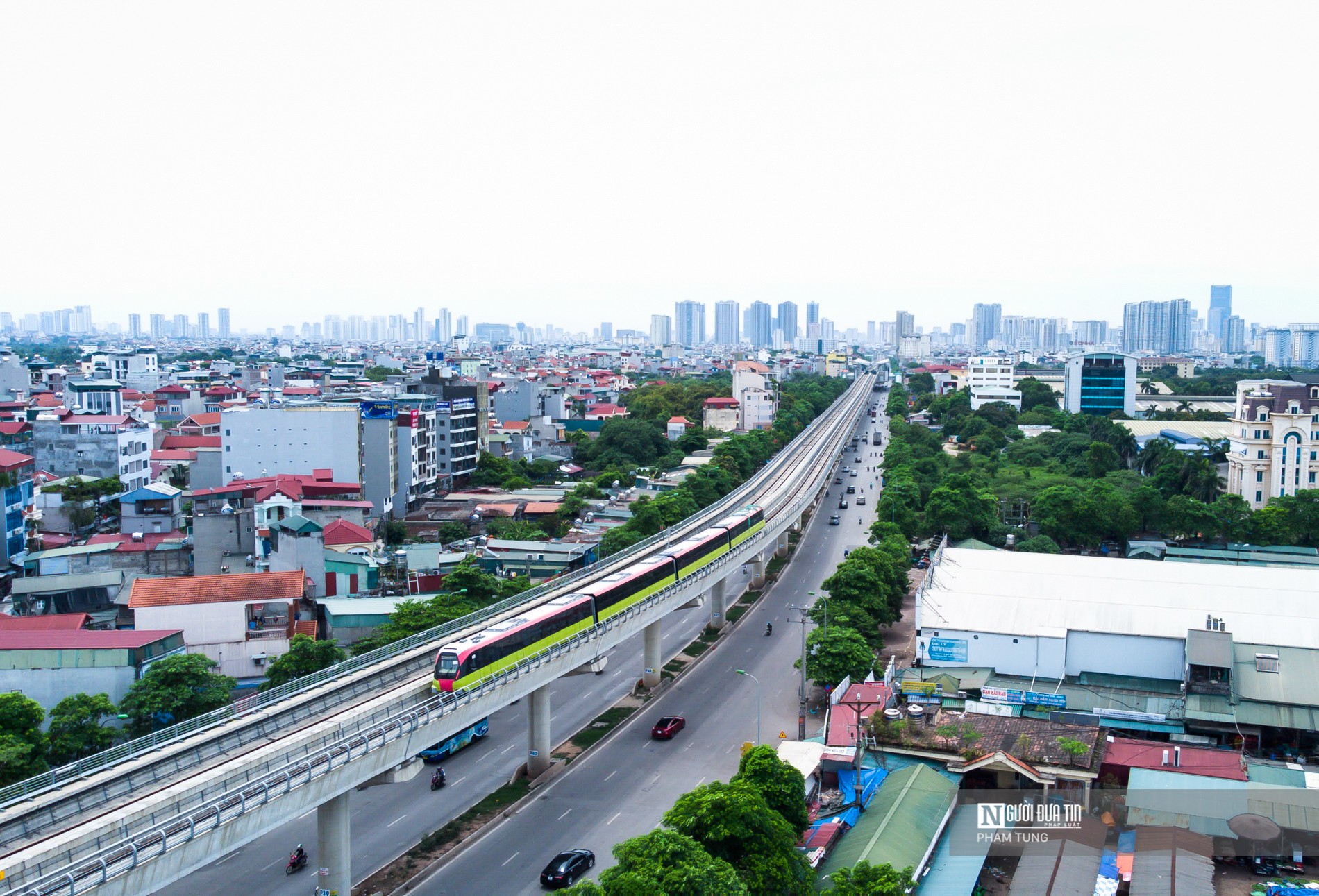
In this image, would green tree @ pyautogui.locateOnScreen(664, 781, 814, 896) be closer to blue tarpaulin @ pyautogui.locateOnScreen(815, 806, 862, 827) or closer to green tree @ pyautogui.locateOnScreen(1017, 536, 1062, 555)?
blue tarpaulin @ pyautogui.locateOnScreen(815, 806, 862, 827)

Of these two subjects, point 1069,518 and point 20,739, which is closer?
point 20,739

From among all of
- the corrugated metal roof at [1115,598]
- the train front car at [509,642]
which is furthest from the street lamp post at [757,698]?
the corrugated metal roof at [1115,598]

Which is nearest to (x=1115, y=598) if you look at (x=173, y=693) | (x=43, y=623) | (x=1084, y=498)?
(x=1084, y=498)

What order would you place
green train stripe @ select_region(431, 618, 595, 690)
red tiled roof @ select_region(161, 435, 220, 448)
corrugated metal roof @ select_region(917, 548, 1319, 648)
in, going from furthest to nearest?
red tiled roof @ select_region(161, 435, 220, 448), corrugated metal roof @ select_region(917, 548, 1319, 648), green train stripe @ select_region(431, 618, 595, 690)

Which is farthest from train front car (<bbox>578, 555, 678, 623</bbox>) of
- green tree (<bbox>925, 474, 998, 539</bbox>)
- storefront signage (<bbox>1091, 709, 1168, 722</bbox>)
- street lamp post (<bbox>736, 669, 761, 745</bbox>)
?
green tree (<bbox>925, 474, 998, 539</bbox>)

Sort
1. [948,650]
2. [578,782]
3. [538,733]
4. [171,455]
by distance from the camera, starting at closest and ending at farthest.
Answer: [578,782]
[538,733]
[948,650]
[171,455]

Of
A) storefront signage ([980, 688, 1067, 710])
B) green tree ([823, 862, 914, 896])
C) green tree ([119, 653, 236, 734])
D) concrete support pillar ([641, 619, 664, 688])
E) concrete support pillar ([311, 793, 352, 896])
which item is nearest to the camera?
green tree ([823, 862, 914, 896])

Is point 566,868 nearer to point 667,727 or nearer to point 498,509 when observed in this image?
point 667,727
